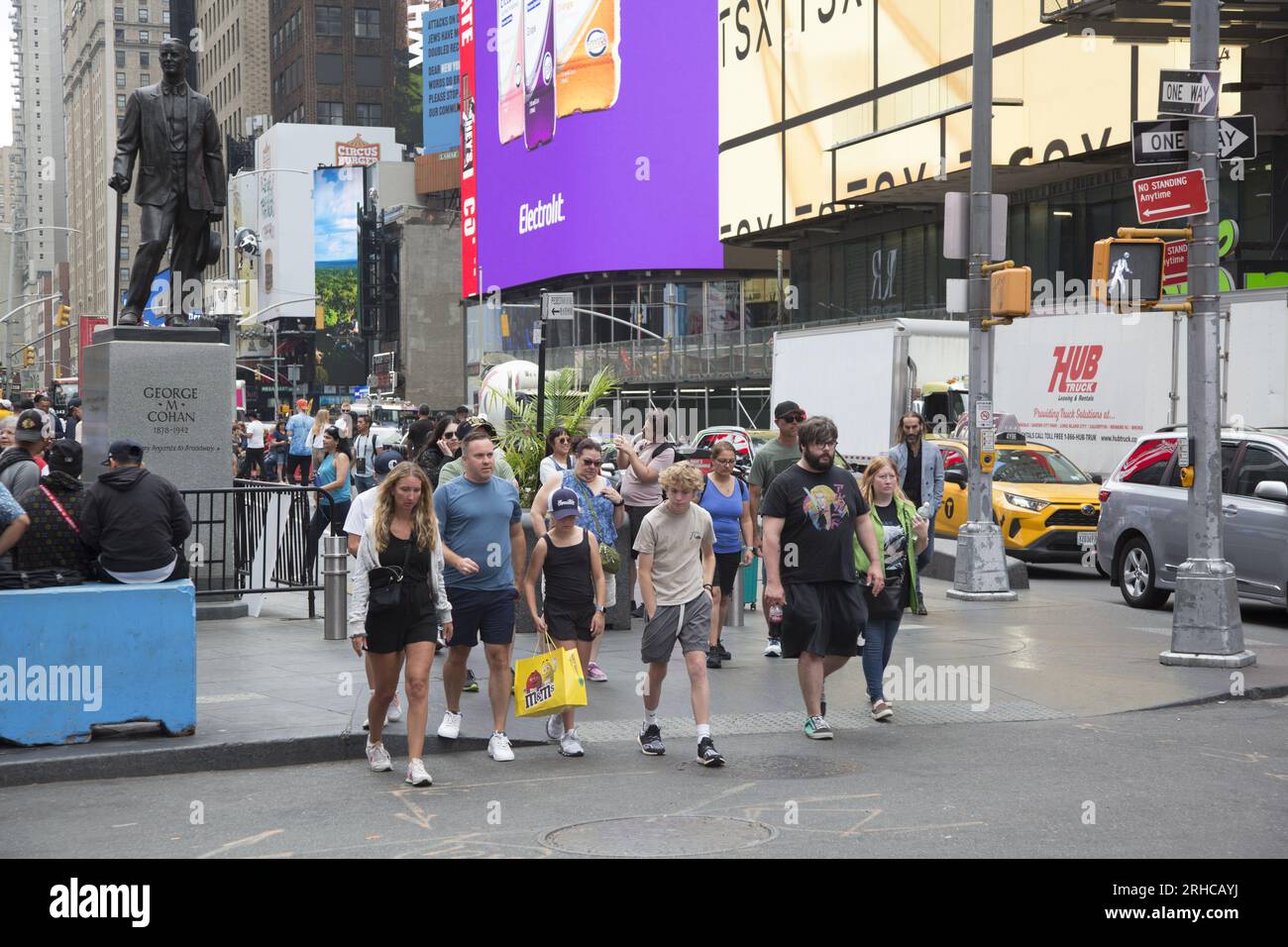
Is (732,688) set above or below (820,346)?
below

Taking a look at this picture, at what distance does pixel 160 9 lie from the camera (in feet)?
555

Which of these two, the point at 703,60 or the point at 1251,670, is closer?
the point at 1251,670

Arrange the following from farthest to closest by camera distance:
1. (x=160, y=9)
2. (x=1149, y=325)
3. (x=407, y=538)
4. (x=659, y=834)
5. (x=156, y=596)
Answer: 1. (x=160, y=9)
2. (x=1149, y=325)
3. (x=156, y=596)
4. (x=407, y=538)
5. (x=659, y=834)

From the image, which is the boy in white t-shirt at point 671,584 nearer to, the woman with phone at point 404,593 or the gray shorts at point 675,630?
the gray shorts at point 675,630

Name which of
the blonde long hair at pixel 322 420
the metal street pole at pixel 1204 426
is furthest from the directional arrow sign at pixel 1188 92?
the blonde long hair at pixel 322 420

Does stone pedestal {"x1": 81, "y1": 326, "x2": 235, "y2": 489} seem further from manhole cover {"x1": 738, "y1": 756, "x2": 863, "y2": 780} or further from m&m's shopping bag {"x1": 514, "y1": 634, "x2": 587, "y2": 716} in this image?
manhole cover {"x1": 738, "y1": 756, "x2": 863, "y2": 780}

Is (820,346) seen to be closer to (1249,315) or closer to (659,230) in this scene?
(1249,315)

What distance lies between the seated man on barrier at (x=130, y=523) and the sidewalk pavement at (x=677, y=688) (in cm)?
99

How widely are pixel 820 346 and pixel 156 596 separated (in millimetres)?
20665

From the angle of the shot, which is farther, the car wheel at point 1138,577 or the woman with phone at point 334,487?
the woman with phone at point 334,487

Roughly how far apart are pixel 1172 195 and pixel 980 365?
5.12 meters

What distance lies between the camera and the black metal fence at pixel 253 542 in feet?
48.4

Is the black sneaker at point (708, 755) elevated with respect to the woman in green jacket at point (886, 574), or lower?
lower

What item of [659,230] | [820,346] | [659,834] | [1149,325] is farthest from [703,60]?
[659,834]
